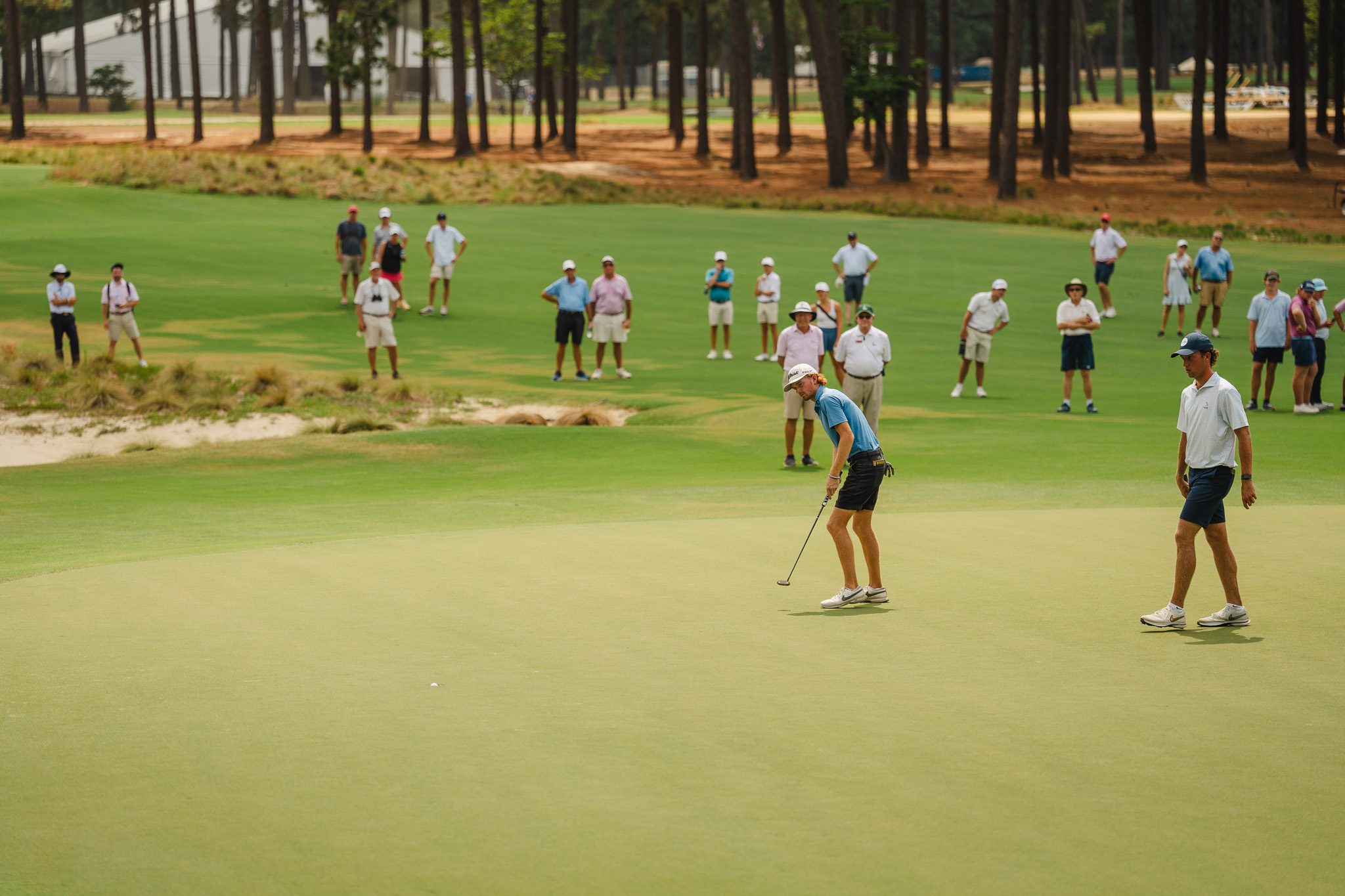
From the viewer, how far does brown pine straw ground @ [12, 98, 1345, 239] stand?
55875 mm

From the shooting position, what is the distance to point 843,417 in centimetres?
1016

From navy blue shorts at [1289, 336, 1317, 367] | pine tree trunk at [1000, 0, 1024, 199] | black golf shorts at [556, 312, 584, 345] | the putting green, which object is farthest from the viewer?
pine tree trunk at [1000, 0, 1024, 199]

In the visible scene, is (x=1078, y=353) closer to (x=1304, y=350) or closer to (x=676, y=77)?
(x=1304, y=350)

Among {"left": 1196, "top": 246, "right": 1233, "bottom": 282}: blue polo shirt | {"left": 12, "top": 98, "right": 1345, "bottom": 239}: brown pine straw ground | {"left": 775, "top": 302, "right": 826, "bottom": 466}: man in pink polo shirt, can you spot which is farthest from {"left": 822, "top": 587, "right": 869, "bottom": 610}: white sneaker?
{"left": 12, "top": 98, "right": 1345, "bottom": 239}: brown pine straw ground

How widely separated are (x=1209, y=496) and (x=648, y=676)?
4059 millimetres

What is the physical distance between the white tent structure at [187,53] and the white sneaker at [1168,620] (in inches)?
4332

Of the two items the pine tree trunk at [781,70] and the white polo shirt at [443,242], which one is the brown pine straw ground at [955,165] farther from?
the white polo shirt at [443,242]

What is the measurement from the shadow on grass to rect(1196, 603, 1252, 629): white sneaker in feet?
7.08

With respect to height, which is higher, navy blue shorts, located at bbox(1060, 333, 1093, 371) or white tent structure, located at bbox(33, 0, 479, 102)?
white tent structure, located at bbox(33, 0, 479, 102)

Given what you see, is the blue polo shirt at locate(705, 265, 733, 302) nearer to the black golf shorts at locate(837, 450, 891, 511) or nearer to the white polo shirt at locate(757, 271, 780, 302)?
the white polo shirt at locate(757, 271, 780, 302)

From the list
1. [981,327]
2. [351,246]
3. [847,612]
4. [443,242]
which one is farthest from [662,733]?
[351,246]

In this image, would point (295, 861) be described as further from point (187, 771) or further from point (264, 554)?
point (264, 554)

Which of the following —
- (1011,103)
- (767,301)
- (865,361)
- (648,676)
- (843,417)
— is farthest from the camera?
(1011,103)

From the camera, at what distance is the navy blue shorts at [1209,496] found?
30.2 feet
